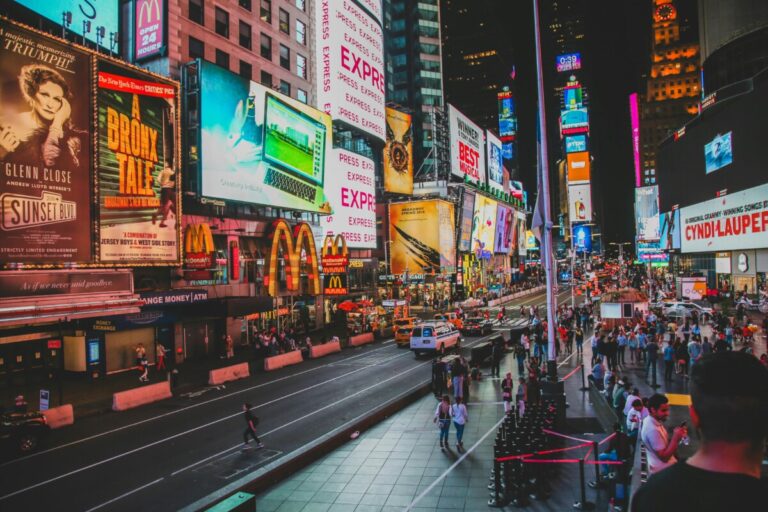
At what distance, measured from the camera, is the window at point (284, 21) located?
140ft

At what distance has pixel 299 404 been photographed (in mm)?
20391

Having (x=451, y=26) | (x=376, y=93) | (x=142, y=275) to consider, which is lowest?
(x=142, y=275)

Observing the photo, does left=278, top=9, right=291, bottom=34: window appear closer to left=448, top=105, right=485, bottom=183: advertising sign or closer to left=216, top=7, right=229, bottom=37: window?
left=216, top=7, right=229, bottom=37: window

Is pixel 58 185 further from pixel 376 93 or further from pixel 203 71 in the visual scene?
pixel 376 93

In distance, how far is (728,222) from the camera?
1843 inches

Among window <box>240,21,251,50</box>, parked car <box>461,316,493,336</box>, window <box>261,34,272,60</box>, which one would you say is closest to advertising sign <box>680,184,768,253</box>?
parked car <box>461,316,493,336</box>

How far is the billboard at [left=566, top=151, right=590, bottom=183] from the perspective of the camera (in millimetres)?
111625

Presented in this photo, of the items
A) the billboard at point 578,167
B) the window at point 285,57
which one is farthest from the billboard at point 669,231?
the window at point 285,57

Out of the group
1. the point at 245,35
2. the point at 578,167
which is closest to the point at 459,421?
the point at 245,35

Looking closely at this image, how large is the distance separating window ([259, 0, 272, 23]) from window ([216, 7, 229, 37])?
4497mm

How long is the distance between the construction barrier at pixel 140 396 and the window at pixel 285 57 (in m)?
29.8

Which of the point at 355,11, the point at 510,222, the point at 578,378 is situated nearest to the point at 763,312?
the point at 578,378

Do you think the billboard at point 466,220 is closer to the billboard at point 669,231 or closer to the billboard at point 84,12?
the billboard at point 669,231

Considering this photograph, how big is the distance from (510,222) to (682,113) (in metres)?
60.1
